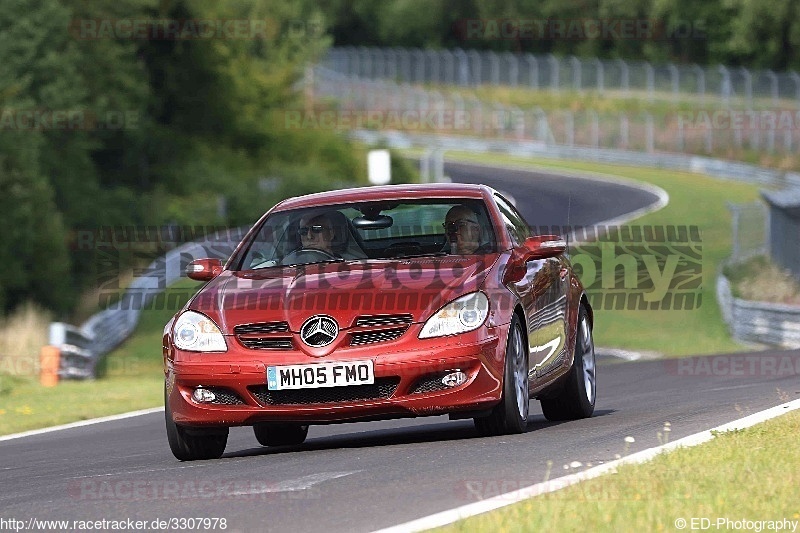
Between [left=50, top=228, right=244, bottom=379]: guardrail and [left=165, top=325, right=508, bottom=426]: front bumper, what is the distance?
1423cm

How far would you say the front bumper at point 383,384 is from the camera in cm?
995

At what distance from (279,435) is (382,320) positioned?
2.32m

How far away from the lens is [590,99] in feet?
265

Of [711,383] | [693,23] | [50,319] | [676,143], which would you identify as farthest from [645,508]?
[693,23]

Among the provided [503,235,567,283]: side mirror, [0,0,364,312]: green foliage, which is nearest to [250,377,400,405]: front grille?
[503,235,567,283]: side mirror

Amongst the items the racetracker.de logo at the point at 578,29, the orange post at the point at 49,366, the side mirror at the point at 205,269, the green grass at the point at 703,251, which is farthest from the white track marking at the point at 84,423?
the racetracker.de logo at the point at 578,29

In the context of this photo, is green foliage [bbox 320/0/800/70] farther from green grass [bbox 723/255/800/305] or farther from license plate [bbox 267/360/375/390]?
license plate [bbox 267/360/375/390]

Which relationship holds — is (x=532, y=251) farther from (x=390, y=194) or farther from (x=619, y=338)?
(x=619, y=338)

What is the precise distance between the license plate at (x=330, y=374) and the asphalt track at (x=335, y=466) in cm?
42

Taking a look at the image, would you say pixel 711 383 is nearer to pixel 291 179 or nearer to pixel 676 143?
pixel 291 179

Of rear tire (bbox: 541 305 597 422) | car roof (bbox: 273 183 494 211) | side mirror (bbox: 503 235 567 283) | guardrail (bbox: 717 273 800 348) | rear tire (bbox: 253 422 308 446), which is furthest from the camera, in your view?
A: guardrail (bbox: 717 273 800 348)

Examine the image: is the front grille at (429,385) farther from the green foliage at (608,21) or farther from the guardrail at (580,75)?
the green foliage at (608,21)

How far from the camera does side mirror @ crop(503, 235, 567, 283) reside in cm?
1084

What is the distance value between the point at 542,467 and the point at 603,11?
97915 millimetres
